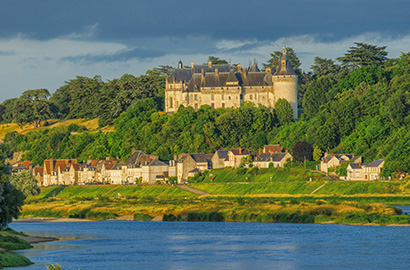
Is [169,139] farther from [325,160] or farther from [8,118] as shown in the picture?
[8,118]

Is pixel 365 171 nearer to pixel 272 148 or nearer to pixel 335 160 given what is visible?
pixel 335 160

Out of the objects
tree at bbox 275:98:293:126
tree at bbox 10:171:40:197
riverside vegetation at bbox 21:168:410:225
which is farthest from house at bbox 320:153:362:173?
tree at bbox 10:171:40:197

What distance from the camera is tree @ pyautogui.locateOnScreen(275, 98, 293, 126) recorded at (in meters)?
132

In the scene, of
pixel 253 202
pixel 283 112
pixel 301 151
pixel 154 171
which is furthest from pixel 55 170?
pixel 253 202

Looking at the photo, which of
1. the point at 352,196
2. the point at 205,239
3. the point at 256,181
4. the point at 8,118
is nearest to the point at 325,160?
the point at 256,181

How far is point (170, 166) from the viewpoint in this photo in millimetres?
122750

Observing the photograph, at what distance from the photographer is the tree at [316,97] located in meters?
130

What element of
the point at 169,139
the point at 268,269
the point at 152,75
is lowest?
the point at 268,269

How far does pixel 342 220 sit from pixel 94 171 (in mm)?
75966

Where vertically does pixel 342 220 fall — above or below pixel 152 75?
below

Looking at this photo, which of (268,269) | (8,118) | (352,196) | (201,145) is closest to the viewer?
(268,269)

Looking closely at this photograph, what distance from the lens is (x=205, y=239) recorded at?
59.5m

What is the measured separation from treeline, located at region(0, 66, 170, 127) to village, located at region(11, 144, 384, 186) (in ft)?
62.4

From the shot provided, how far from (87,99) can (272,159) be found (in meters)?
74.3
